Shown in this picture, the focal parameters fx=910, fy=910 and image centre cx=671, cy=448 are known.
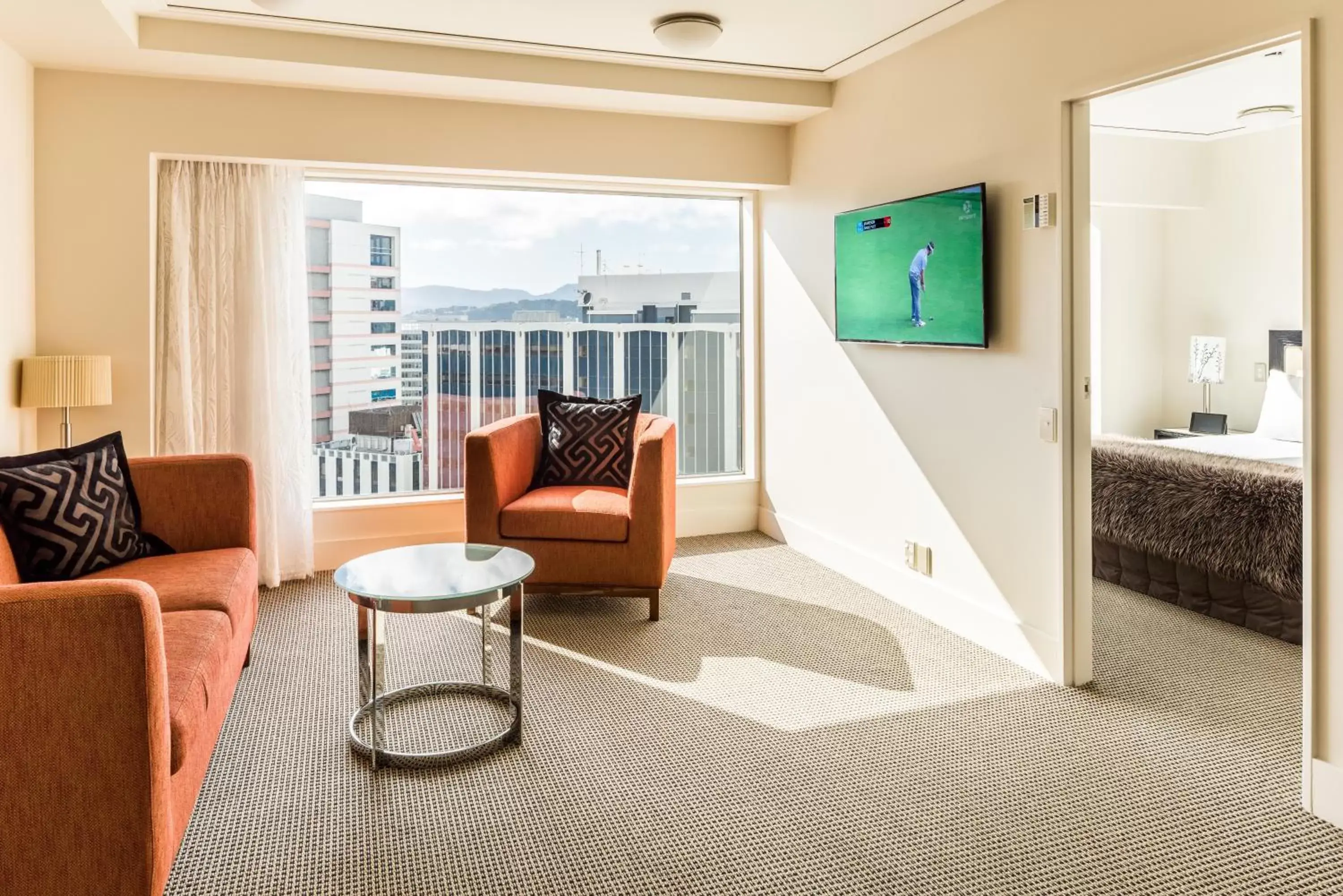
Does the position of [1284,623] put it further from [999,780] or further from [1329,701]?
[999,780]

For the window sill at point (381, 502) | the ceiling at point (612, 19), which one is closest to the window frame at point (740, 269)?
the window sill at point (381, 502)

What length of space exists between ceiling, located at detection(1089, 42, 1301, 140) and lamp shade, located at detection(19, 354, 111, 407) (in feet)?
13.9

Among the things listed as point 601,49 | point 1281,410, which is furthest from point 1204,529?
point 601,49

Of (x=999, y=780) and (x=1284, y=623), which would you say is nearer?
(x=999, y=780)

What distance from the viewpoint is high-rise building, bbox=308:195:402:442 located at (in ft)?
15.2

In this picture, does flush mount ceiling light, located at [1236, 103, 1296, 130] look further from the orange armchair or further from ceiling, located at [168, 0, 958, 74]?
the orange armchair

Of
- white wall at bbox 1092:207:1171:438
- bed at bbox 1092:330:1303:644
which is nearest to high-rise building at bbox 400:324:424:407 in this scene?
bed at bbox 1092:330:1303:644

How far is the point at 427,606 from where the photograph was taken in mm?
2482

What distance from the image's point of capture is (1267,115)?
4934 mm

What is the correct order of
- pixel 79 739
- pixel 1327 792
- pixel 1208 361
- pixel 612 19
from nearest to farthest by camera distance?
1. pixel 79 739
2. pixel 1327 792
3. pixel 612 19
4. pixel 1208 361

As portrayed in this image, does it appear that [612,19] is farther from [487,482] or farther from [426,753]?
[426,753]

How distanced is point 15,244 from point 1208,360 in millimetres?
6692

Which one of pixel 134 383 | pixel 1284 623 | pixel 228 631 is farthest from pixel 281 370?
pixel 1284 623

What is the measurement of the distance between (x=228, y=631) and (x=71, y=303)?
7.30 feet
